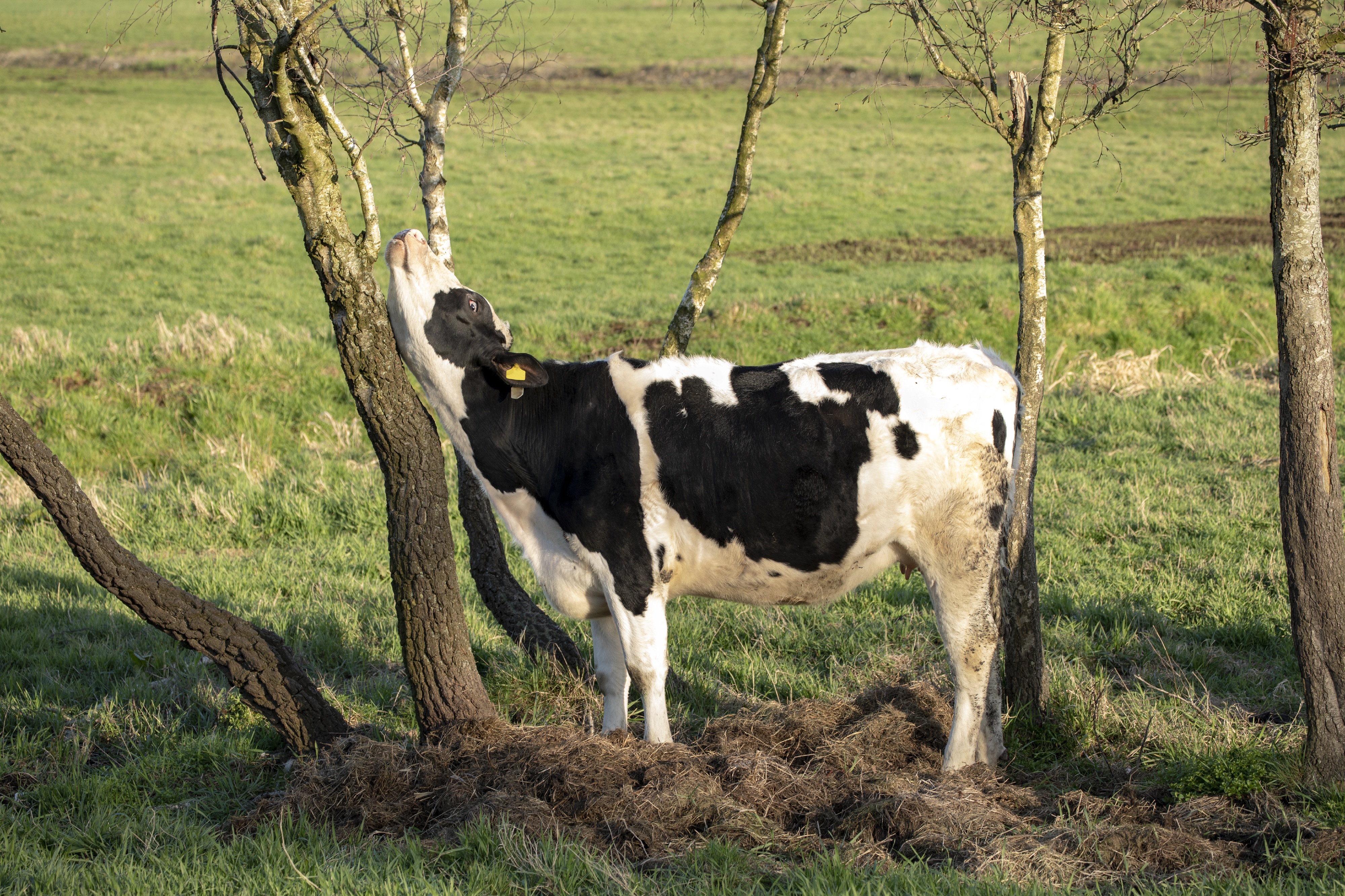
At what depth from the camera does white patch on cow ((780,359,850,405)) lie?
5012mm

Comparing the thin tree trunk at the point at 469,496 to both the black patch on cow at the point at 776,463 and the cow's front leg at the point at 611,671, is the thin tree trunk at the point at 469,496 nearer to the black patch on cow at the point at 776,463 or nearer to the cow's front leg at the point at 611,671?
the cow's front leg at the point at 611,671

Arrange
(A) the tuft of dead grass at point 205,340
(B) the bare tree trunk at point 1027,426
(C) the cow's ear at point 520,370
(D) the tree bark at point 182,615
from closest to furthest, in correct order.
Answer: (D) the tree bark at point 182,615
(C) the cow's ear at point 520,370
(B) the bare tree trunk at point 1027,426
(A) the tuft of dead grass at point 205,340

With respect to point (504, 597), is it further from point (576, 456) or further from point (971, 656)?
point (971, 656)

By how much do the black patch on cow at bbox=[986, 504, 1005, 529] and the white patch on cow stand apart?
848 millimetres

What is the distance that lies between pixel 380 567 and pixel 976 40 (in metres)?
5.44

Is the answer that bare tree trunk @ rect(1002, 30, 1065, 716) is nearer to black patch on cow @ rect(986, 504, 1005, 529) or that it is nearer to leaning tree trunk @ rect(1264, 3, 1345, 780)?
black patch on cow @ rect(986, 504, 1005, 529)

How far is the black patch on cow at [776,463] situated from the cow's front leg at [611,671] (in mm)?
826

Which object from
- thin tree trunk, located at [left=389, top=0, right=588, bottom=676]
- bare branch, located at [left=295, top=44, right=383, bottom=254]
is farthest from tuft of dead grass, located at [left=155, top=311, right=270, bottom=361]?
bare branch, located at [left=295, top=44, right=383, bottom=254]

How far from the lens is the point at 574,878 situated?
12.4 feet

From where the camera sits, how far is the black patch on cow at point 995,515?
5.06m

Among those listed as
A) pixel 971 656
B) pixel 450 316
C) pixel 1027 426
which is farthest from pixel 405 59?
pixel 971 656

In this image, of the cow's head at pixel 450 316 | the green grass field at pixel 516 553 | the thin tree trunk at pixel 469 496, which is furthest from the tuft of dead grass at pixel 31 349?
the cow's head at pixel 450 316

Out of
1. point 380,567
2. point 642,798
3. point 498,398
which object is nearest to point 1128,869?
point 642,798

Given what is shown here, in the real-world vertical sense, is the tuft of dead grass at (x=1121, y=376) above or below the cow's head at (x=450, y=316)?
below
